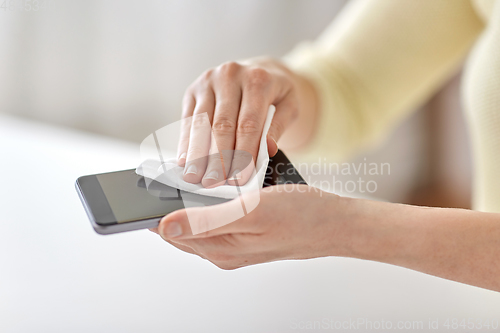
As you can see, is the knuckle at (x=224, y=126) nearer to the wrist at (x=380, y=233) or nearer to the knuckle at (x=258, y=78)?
the knuckle at (x=258, y=78)

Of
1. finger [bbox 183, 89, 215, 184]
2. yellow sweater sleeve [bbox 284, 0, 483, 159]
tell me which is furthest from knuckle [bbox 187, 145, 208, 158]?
yellow sweater sleeve [bbox 284, 0, 483, 159]

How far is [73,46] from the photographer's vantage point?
140 cm

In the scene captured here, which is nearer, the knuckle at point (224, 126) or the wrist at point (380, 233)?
the wrist at point (380, 233)

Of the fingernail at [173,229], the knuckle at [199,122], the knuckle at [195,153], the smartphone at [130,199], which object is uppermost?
the knuckle at [199,122]

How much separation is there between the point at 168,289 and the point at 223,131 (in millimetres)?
197

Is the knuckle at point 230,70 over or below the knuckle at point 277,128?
over

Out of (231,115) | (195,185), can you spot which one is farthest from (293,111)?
(195,185)

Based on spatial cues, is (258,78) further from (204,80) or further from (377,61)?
(377,61)

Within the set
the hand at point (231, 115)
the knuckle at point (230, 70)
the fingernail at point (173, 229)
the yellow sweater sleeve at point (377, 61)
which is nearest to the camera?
the fingernail at point (173, 229)

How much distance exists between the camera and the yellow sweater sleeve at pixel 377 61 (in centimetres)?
70

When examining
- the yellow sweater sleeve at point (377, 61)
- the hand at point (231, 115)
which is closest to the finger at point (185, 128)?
the hand at point (231, 115)

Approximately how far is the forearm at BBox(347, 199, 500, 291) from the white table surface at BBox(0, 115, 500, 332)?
0.09 metres

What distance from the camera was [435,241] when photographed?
0.42 m

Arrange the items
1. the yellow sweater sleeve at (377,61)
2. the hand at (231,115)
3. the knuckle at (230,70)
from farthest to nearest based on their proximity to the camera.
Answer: the yellow sweater sleeve at (377,61)
the knuckle at (230,70)
the hand at (231,115)
